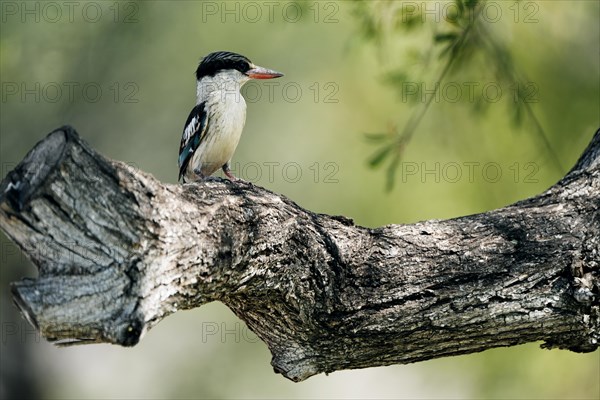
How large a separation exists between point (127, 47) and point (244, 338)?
2780 millimetres

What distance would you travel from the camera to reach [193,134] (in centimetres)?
445

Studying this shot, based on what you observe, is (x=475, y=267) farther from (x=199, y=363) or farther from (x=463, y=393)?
(x=199, y=363)

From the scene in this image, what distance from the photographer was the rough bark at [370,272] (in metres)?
2.18

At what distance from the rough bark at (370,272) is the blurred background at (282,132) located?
269 cm

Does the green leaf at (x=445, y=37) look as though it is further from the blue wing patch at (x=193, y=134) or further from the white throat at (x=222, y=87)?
the blue wing patch at (x=193, y=134)

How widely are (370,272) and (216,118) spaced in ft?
6.62

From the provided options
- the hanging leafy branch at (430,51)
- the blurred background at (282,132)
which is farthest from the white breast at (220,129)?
the blurred background at (282,132)

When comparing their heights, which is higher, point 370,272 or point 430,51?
point 430,51

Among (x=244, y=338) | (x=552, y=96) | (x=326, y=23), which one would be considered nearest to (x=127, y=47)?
(x=326, y=23)

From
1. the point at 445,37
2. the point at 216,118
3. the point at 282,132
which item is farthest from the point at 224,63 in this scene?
the point at 282,132

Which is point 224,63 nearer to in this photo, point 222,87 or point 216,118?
point 222,87

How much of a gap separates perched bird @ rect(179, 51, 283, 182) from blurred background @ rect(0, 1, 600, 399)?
1.26 m

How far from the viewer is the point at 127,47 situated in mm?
7238

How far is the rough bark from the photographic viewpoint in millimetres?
2184
